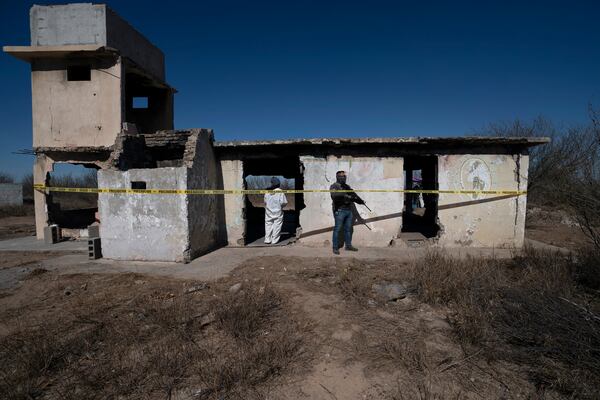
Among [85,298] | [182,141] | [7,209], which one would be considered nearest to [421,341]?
[85,298]

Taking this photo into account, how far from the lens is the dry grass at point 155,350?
2.74 metres

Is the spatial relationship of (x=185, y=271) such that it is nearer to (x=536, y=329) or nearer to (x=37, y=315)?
(x=37, y=315)

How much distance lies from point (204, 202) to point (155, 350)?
15.5ft

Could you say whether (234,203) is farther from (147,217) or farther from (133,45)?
(133,45)

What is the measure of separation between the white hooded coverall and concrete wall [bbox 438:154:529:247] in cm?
457

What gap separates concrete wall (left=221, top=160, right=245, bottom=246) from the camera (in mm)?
8688

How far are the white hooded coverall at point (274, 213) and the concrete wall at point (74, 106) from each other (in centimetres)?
626

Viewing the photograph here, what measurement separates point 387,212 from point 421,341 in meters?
5.17

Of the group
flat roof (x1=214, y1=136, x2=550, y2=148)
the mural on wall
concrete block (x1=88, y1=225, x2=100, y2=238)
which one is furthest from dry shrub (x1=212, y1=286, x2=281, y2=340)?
the mural on wall

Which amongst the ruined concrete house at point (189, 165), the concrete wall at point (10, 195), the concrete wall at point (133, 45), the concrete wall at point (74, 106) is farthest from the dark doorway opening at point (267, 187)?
the concrete wall at point (10, 195)

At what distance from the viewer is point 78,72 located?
11258 millimetres

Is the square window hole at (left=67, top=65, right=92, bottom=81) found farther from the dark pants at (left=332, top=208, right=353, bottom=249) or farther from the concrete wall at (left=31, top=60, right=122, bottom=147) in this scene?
the dark pants at (left=332, top=208, right=353, bottom=249)

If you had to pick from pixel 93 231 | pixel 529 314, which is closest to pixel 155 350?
pixel 529 314

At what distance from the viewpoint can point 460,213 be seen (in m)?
8.31
